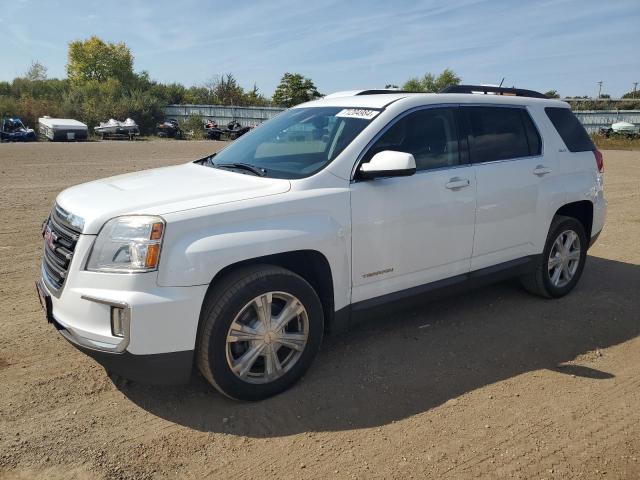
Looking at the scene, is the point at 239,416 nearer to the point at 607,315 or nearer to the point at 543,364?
the point at 543,364

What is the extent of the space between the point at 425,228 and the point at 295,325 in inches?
48.5

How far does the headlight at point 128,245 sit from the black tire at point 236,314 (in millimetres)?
426

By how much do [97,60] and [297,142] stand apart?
87.0m

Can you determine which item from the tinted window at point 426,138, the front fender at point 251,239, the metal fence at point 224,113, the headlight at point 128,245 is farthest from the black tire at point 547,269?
the metal fence at point 224,113

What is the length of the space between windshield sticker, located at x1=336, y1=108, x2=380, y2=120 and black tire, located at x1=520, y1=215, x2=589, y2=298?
2.25m

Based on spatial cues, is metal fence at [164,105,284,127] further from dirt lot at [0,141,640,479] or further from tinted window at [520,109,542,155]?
dirt lot at [0,141,640,479]

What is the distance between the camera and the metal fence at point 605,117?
1467 inches

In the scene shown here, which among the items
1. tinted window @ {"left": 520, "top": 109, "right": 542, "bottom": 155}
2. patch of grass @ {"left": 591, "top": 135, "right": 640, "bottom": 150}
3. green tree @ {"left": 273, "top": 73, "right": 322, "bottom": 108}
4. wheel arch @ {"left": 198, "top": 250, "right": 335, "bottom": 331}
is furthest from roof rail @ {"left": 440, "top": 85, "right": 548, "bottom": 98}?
green tree @ {"left": 273, "top": 73, "right": 322, "bottom": 108}

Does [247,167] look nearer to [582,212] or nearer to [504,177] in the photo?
[504,177]

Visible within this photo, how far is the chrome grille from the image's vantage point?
3.16 m

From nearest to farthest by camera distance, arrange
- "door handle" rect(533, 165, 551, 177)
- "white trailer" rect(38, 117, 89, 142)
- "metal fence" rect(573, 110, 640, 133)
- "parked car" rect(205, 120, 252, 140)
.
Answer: "door handle" rect(533, 165, 551, 177)
"white trailer" rect(38, 117, 89, 142)
"metal fence" rect(573, 110, 640, 133)
"parked car" rect(205, 120, 252, 140)

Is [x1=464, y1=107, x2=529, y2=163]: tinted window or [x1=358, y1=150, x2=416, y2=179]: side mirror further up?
[x1=464, y1=107, x2=529, y2=163]: tinted window

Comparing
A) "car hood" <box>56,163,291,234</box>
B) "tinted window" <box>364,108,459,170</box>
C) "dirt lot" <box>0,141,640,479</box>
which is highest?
"tinted window" <box>364,108,459,170</box>

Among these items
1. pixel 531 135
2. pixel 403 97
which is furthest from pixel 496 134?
pixel 403 97
